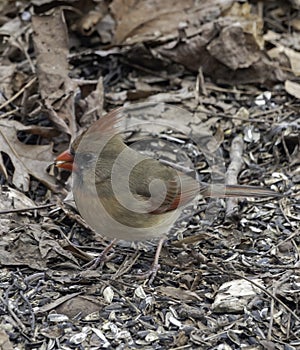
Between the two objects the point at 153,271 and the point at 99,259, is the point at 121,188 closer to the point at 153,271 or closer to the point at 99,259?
the point at 99,259

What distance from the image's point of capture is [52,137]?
18.1ft

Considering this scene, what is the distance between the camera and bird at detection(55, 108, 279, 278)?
174 inches

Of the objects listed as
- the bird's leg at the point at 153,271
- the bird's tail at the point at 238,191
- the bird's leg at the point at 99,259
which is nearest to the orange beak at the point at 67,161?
the bird's leg at the point at 99,259

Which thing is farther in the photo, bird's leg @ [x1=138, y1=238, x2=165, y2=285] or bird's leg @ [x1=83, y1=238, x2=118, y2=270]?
bird's leg @ [x1=83, y1=238, x2=118, y2=270]

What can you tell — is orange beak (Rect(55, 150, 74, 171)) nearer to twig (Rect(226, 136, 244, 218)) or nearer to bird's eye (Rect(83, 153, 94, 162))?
bird's eye (Rect(83, 153, 94, 162))

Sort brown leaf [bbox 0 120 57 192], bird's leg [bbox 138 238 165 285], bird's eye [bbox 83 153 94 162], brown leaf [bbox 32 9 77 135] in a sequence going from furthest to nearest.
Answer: brown leaf [bbox 32 9 77 135] < brown leaf [bbox 0 120 57 192] < bird's eye [bbox 83 153 94 162] < bird's leg [bbox 138 238 165 285]

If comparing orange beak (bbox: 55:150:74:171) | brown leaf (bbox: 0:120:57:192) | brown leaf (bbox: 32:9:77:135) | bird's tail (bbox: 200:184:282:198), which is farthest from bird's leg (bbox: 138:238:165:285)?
brown leaf (bbox: 32:9:77:135)

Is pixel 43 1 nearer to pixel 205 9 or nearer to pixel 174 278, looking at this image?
pixel 205 9

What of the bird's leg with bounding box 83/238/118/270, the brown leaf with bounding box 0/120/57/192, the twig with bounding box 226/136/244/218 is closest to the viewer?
the bird's leg with bounding box 83/238/118/270

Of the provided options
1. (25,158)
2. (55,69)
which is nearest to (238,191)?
(25,158)

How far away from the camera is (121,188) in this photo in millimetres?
4578

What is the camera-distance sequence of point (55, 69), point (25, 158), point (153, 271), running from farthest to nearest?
1. point (55, 69)
2. point (25, 158)
3. point (153, 271)

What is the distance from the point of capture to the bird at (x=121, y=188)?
4430 millimetres

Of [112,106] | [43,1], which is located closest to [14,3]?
[43,1]
